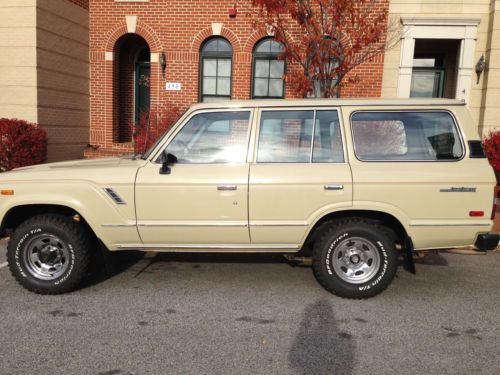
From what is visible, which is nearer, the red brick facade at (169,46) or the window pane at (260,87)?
the red brick facade at (169,46)

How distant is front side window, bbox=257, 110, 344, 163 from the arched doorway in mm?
9206

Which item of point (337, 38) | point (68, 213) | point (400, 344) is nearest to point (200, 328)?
point (400, 344)

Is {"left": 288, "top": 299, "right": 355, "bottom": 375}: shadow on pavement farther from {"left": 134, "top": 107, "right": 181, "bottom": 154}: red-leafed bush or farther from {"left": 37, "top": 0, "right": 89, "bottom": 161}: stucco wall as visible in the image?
{"left": 37, "top": 0, "right": 89, "bottom": 161}: stucco wall

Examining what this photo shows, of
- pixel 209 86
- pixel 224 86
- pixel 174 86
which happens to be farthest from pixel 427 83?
pixel 174 86

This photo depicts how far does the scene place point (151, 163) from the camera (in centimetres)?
424

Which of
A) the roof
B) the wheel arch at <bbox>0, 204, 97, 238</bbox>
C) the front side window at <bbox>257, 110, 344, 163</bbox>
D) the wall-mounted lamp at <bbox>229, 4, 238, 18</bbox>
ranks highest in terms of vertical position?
the wall-mounted lamp at <bbox>229, 4, 238, 18</bbox>

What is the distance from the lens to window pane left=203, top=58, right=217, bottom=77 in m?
12.0

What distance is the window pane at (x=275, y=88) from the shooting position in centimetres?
1189

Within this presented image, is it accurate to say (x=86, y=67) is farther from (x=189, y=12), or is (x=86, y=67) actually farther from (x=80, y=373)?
(x=80, y=373)

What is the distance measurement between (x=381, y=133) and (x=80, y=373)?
3.34 metres

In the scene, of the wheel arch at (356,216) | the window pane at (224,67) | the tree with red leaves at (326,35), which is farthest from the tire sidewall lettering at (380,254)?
the window pane at (224,67)

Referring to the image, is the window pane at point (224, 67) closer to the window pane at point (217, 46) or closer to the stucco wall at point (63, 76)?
the window pane at point (217, 46)

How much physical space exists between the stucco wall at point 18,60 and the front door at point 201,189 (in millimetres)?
7406

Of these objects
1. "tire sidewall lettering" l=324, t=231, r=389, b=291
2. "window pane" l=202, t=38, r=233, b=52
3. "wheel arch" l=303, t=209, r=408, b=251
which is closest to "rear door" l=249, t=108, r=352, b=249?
"wheel arch" l=303, t=209, r=408, b=251
